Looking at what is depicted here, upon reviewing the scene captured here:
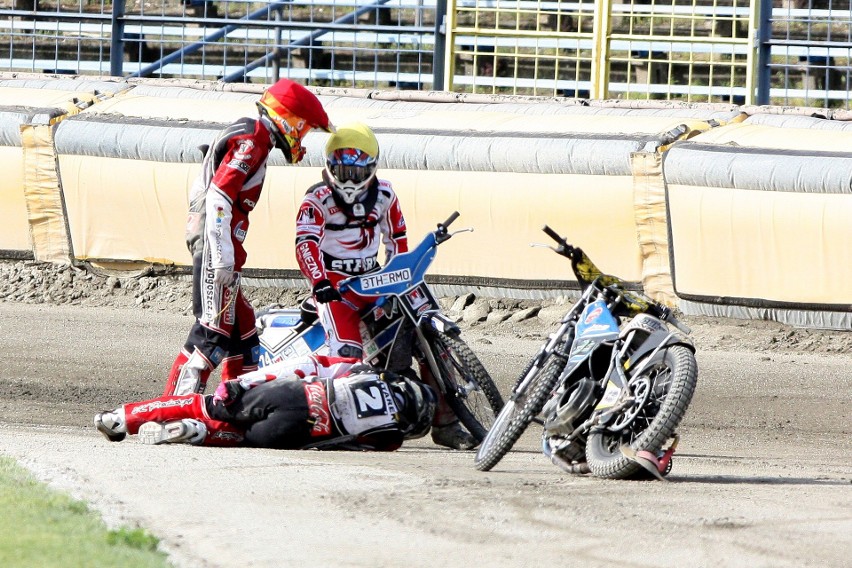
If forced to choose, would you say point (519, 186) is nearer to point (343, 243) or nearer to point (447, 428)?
point (343, 243)

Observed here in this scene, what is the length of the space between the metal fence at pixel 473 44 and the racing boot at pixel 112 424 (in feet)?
28.4

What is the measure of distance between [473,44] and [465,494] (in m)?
10.2

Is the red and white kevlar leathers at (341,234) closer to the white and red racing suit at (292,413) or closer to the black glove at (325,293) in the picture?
the black glove at (325,293)

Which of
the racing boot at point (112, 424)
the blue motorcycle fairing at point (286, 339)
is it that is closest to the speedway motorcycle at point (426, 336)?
the blue motorcycle fairing at point (286, 339)

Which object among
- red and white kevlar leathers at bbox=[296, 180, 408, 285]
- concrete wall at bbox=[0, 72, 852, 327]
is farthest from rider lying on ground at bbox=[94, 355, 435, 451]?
concrete wall at bbox=[0, 72, 852, 327]

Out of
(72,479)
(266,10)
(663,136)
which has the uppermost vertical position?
(266,10)

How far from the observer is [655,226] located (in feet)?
35.6

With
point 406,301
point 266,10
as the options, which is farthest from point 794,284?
point 266,10

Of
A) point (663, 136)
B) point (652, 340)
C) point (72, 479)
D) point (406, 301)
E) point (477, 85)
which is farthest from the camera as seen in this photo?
point (477, 85)

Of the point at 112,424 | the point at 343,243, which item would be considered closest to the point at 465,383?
the point at 343,243

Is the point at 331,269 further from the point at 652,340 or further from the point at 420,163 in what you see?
the point at 420,163

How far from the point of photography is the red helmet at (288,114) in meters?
7.72

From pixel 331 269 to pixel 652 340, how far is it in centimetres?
242

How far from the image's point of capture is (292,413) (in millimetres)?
6957
